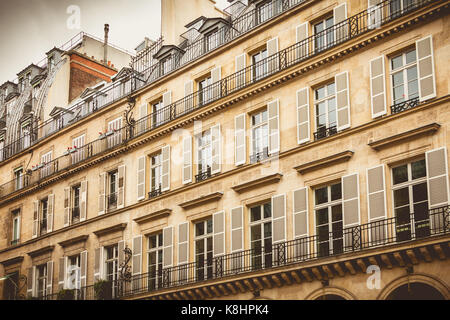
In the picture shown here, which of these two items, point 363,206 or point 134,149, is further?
point 134,149

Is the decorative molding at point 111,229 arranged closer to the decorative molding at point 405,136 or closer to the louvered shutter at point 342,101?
the louvered shutter at point 342,101

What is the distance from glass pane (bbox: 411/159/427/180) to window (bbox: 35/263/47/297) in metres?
20.2

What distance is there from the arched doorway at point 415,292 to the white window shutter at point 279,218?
4710mm

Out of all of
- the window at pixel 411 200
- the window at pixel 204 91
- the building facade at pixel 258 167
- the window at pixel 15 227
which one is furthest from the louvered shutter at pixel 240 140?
the window at pixel 15 227

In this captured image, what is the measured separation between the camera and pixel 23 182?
141ft

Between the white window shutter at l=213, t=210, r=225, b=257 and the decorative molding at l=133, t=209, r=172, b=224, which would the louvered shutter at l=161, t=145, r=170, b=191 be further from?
the white window shutter at l=213, t=210, r=225, b=257

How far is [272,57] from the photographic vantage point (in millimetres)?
30500

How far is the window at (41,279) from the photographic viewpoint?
38.8 metres

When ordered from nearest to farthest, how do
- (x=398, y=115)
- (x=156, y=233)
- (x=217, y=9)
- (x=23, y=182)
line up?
1. (x=398, y=115)
2. (x=156, y=233)
3. (x=217, y=9)
4. (x=23, y=182)

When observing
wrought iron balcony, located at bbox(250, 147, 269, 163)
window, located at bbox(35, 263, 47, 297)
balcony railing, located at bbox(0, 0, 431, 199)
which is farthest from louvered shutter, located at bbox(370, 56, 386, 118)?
window, located at bbox(35, 263, 47, 297)

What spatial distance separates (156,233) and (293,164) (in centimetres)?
795
